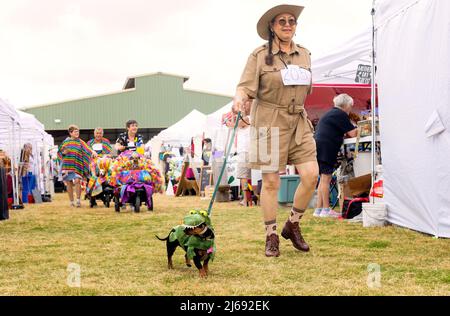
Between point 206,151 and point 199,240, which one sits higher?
point 206,151

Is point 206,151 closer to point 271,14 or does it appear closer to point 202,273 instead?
point 271,14

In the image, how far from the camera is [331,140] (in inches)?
299

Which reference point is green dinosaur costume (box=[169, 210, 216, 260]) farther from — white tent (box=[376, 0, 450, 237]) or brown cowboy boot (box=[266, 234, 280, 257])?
white tent (box=[376, 0, 450, 237])

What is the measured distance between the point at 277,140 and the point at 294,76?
48 cm

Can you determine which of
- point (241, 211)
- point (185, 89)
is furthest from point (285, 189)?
point (185, 89)

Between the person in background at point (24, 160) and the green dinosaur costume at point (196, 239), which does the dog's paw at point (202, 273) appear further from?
the person in background at point (24, 160)

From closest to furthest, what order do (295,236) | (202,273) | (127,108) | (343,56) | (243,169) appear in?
1. (202,273)
2. (295,236)
3. (343,56)
4. (243,169)
5. (127,108)

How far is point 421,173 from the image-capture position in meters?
5.62

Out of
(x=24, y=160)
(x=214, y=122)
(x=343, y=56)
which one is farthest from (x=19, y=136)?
(x=343, y=56)

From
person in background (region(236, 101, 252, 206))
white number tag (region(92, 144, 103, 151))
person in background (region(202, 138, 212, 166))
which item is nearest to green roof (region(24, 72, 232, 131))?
person in background (region(202, 138, 212, 166))

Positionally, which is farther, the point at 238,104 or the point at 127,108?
the point at 127,108

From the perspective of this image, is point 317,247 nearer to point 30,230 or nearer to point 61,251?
point 61,251

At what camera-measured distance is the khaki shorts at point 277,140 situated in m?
4.48
